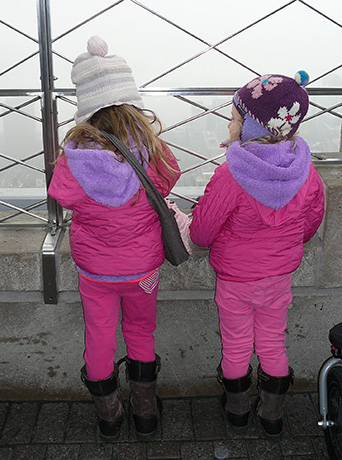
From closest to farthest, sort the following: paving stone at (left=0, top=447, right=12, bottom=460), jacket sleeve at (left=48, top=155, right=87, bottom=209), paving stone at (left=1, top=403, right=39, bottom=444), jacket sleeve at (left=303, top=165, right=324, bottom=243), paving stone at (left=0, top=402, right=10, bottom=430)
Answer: jacket sleeve at (left=48, top=155, right=87, bottom=209) → jacket sleeve at (left=303, top=165, right=324, bottom=243) → paving stone at (left=0, top=447, right=12, bottom=460) → paving stone at (left=1, top=403, right=39, bottom=444) → paving stone at (left=0, top=402, right=10, bottom=430)

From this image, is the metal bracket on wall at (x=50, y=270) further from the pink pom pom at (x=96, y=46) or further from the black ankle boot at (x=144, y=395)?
the pink pom pom at (x=96, y=46)

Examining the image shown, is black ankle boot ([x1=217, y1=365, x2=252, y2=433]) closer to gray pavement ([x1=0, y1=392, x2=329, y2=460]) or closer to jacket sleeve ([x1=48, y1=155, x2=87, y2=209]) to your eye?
gray pavement ([x1=0, y1=392, x2=329, y2=460])

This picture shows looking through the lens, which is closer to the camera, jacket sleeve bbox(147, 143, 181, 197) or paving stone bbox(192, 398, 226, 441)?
jacket sleeve bbox(147, 143, 181, 197)

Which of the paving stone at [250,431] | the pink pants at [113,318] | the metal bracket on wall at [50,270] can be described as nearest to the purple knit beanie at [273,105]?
the pink pants at [113,318]

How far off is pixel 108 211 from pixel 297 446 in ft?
4.60

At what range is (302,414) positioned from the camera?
262 centimetres

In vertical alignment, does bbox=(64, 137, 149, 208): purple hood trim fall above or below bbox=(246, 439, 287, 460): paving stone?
above

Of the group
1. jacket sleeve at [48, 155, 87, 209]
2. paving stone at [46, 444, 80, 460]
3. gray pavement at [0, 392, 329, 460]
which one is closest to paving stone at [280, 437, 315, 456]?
gray pavement at [0, 392, 329, 460]

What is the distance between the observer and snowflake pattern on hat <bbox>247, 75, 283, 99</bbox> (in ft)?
6.15

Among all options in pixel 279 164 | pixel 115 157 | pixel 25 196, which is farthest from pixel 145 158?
pixel 25 196

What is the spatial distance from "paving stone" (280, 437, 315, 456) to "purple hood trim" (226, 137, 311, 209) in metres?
1.16

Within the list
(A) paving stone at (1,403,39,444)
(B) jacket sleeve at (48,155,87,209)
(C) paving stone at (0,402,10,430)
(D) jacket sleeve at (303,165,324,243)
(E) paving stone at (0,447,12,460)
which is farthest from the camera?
(C) paving stone at (0,402,10,430)

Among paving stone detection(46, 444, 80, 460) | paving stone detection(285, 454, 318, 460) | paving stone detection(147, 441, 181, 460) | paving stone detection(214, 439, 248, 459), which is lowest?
paving stone detection(46, 444, 80, 460)

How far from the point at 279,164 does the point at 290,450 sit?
52.6 inches
